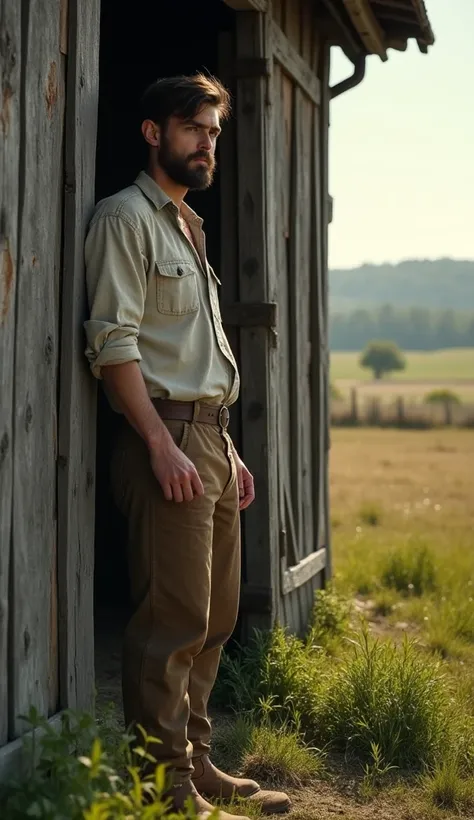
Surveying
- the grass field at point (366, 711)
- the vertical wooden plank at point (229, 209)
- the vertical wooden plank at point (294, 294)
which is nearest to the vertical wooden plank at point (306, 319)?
the vertical wooden plank at point (294, 294)

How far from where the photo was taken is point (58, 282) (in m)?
3.43

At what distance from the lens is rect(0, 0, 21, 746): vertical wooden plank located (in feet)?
10.0

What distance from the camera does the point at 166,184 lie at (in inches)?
149

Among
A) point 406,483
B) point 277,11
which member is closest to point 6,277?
point 277,11

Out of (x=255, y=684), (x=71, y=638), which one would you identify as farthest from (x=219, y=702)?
(x=71, y=638)

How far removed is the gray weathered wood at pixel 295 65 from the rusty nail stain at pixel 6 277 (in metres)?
3.02

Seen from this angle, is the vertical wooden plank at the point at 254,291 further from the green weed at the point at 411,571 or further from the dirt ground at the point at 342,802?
the green weed at the point at 411,571

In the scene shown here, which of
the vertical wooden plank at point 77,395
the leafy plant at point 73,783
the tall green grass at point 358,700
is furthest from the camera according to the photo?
the tall green grass at point 358,700

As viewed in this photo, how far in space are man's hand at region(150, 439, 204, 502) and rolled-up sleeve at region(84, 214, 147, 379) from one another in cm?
31

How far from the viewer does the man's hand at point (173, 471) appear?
347 cm

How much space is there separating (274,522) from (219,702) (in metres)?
0.94

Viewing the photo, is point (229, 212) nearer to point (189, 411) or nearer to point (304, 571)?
point (304, 571)

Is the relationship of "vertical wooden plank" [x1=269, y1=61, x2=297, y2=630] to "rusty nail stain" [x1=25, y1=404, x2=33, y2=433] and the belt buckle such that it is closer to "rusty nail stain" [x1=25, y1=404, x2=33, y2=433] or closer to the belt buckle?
the belt buckle

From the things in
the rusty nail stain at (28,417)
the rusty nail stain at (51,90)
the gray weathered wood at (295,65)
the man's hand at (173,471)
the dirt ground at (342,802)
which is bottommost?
the dirt ground at (342,802)
